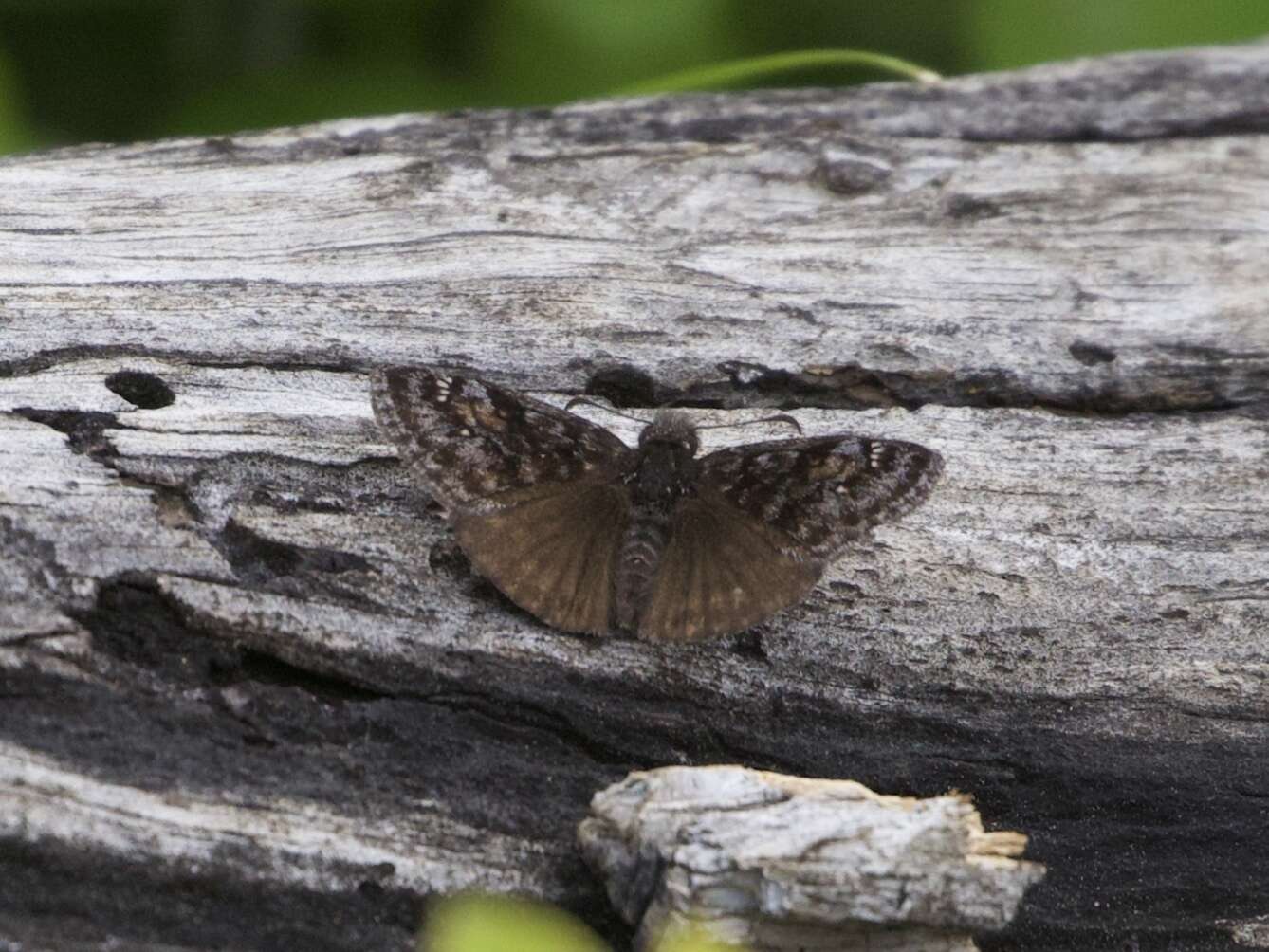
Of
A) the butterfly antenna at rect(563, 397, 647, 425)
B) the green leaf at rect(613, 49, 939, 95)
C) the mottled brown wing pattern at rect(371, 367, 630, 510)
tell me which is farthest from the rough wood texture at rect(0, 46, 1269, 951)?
the green leaf at rect(613, 49, 939, 95)

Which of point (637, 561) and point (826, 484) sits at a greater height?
point (826, 484)

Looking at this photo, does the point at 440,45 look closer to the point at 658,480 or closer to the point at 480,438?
the point at 480,438

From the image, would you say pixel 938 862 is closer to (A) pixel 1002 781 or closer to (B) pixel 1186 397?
(A) pixel 1002 781

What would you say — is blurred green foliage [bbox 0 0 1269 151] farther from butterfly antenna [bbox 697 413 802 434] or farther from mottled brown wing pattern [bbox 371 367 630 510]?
mottled brown wing pattern [bbox 371 367 630 510]

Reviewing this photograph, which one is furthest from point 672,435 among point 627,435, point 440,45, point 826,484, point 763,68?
point 440,45

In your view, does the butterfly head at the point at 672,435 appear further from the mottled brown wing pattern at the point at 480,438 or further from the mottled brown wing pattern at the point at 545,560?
the mottled brown wing pattern at the point at 545,560
